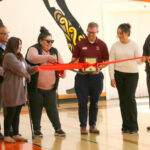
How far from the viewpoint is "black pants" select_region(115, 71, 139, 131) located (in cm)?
520

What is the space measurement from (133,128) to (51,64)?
4.97 feet

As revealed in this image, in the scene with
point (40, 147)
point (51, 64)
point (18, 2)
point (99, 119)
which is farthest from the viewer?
point (18, 2)

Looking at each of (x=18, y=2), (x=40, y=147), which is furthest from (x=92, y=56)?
(x=18, y=2)

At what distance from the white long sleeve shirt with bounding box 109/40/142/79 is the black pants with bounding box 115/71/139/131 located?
7 cm

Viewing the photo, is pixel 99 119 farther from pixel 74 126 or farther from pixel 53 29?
pixel 53 29

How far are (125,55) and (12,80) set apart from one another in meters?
1.67

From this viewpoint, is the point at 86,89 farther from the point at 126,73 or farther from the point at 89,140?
the point at 89,140

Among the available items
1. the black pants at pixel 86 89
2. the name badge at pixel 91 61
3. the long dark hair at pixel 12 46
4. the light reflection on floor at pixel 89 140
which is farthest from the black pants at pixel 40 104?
the long dark hair at pixel 12 46

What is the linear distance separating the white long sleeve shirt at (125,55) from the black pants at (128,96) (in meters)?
0.07

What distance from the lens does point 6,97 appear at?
4.70 meters

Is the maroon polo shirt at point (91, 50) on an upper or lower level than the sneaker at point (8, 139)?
upper

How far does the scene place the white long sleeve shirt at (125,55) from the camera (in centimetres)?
520

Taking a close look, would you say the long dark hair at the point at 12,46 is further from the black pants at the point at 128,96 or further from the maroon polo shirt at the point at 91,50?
the black pants at the point at 128,96

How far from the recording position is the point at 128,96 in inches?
207
